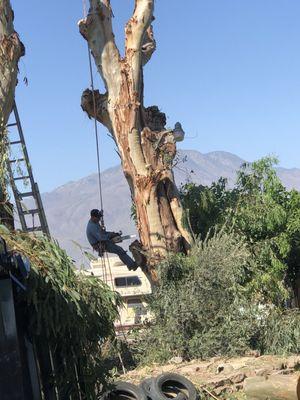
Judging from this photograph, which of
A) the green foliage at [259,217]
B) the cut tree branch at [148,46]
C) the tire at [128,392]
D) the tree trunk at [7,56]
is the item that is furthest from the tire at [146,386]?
the cut tree branch at [148,46]

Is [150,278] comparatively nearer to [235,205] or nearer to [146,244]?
[146,244]

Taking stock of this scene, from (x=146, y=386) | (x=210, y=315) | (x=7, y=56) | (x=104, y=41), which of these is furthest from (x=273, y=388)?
(x=104, y=41)

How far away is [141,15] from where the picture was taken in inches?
644

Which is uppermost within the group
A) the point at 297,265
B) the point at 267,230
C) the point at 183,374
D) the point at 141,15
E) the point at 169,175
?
the point at 141,15

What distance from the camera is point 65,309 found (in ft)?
21.6

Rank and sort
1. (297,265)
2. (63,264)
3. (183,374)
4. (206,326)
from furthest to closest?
(297,265) → (206,326) → (183,374) → (63,264)

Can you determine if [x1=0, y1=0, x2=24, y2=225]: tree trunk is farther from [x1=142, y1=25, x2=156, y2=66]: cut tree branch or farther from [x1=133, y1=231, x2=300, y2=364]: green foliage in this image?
[x1=133, y1=231, x2=300, y2=364]: green foliage

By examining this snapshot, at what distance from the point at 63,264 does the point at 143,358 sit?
7986 mm

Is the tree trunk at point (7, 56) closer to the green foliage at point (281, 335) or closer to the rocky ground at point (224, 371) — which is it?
the rocky ground at point (224, 371)

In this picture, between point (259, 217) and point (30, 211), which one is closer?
point (30, 211)

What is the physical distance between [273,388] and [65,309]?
4.50m

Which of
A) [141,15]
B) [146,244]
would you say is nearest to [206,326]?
[146,244]

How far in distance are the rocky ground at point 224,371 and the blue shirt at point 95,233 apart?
3.12 m

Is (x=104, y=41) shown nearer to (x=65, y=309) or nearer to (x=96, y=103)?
(x=96, y=103)
